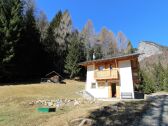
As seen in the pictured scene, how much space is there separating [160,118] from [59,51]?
42231mm

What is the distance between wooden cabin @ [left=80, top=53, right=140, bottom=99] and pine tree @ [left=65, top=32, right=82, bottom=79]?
1458 cm

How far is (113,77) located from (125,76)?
162 cm

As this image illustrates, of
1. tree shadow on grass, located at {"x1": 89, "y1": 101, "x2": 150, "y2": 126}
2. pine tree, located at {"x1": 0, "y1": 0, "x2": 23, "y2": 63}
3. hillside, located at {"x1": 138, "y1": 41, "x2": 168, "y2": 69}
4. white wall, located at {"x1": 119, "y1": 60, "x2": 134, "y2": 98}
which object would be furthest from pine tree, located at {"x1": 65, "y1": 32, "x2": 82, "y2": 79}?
tree shadow on grass, located at {"x1": 89, "y1": 101, "x2": 150, "y2": 126}

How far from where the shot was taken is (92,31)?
6094 cm

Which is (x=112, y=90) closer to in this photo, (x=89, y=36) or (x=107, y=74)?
(x=107, y=74)

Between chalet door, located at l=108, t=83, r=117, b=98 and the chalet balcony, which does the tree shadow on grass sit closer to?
the chalet balcony

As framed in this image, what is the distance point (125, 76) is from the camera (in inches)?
1171

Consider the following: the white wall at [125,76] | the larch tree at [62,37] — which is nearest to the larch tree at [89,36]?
the larch tree at [62,37]

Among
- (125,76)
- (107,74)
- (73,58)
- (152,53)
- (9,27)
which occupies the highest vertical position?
(9,27)

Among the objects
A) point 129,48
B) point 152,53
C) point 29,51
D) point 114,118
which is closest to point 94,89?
point 29,51

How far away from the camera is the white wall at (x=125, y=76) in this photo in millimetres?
29328

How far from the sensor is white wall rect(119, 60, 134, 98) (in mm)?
29328

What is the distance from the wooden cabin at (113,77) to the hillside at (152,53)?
18793 mm

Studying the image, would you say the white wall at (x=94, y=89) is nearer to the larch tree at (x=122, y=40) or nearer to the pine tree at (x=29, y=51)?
the pine tree at (x=29, y=51)
